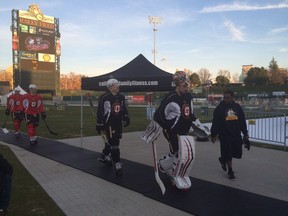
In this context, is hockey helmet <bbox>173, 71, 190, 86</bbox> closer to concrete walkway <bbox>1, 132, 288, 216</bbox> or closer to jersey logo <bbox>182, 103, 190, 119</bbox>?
jersey logo <bbox>182, 103, 190, 119</bbox>

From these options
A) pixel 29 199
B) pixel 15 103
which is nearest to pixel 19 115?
pixel 15 103

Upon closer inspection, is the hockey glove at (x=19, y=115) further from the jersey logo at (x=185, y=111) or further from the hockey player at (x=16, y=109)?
the jersey logo at (x=185, y=111)

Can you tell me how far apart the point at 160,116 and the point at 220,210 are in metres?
1.79

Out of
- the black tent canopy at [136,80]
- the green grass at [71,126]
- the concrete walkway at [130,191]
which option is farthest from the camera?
the green grass at [71,126]

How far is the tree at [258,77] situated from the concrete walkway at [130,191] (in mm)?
66552

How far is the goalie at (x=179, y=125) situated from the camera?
5203 millimetres

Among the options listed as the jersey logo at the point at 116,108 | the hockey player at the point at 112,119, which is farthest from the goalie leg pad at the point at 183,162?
the jersey logo at the point at 116,108

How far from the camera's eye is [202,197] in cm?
501

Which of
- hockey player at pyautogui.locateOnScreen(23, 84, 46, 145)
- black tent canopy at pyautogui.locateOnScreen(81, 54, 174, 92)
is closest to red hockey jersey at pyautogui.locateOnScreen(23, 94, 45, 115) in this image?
hockey player at pyautogui.locateOnScreen(23, 84, 46, 145)

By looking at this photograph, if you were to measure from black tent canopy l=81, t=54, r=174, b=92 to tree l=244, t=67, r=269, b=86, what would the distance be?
220 feet

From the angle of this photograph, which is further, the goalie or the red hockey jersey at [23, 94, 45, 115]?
the red hockey jersey at [23, 94, 45, 115]

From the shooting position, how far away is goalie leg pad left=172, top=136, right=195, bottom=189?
16.9 ft

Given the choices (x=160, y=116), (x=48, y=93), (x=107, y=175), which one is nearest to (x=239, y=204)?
(x=160, y=116)

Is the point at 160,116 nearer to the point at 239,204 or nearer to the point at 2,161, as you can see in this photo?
the point at 239,204
